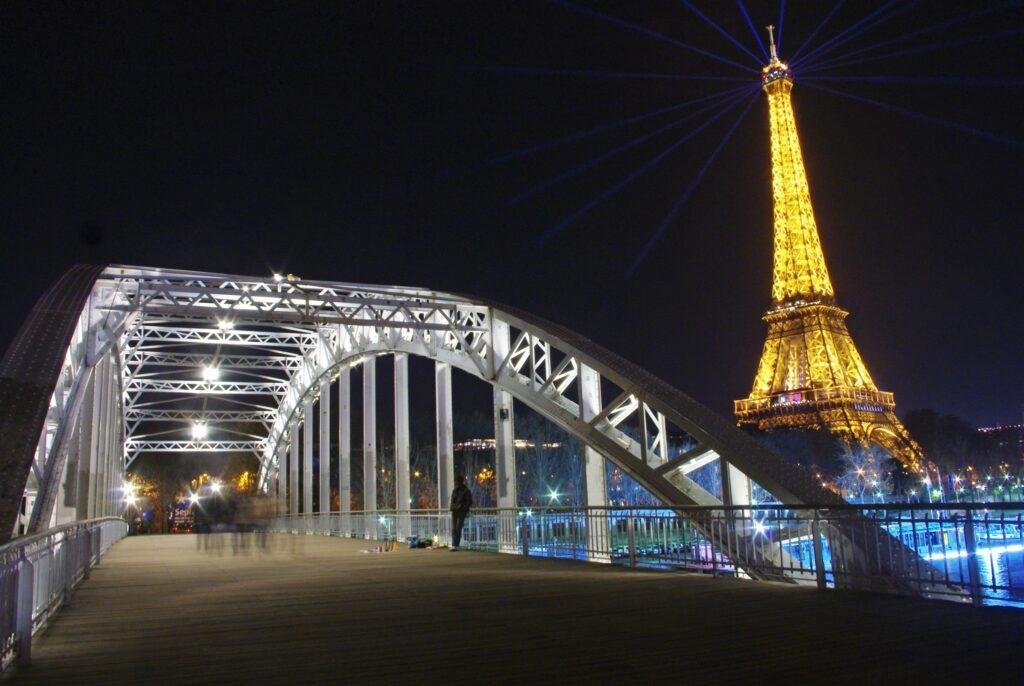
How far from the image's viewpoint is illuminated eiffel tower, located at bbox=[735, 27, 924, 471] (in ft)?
171

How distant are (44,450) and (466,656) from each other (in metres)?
8.86

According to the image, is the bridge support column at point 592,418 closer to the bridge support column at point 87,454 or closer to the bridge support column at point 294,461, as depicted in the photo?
the bridge support column at point 87,454

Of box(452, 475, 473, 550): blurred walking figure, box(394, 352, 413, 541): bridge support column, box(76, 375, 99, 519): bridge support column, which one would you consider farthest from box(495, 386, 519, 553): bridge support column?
box(76, 375, 99, 519): bridge support column

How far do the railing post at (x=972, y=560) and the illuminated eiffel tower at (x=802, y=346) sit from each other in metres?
46.7

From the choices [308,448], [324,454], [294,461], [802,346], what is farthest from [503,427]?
[802,346]

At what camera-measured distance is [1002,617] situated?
6254mm

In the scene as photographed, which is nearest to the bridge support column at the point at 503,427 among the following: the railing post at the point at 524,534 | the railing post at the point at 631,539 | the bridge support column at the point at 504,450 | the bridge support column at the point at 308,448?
the bridge support column at the point at 504,450

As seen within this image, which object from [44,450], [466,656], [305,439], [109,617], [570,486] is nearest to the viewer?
A: [466,656]

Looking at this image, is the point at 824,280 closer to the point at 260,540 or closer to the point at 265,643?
the point at 260,540

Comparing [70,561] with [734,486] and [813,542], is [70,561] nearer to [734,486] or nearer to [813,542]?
[813,542]

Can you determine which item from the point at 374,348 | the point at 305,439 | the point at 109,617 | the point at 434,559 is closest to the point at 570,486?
the point at 305,439

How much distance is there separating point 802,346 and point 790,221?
840 cm

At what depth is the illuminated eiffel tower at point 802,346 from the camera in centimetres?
5200

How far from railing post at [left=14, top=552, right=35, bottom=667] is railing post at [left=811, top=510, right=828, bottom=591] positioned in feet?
21.6
